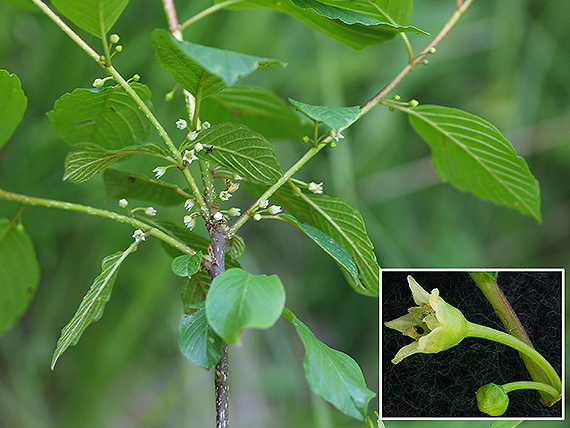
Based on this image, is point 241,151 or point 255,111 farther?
point 255,111

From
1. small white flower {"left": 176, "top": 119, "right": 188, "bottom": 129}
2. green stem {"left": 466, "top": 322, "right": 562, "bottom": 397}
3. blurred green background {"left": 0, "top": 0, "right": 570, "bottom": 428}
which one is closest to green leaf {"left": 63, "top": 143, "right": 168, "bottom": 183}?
small white flower {"left": 176, "top": 119, "right": 188, "bottom": 129}

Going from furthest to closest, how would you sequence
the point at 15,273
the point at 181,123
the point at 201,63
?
the point at 15,273, the point at 181,123, the point at 201,63

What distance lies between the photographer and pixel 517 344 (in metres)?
0.39

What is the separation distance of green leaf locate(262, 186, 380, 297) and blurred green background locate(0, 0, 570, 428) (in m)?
0.40

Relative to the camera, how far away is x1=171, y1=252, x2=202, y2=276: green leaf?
0.95 ft

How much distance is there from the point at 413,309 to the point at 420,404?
0.10 metres

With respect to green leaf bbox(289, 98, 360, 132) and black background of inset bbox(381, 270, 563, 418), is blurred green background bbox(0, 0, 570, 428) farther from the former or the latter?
green leaf bbox(289, 98, 360, 132)

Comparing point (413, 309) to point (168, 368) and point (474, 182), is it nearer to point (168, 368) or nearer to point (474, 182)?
point (474, 182)

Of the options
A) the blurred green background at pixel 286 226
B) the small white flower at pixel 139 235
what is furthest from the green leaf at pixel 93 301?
the blurred green background at pixel 286 226

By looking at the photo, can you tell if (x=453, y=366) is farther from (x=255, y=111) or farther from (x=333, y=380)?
(x=255, y=111)

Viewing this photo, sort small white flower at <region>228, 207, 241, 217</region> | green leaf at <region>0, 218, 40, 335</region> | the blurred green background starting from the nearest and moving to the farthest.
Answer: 1. small white flower at <region>228, 207, 241, 217</region>
2. green leaf at <region>0, 218, 40, 335</region>
3. the blurred green background

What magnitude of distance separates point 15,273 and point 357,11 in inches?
14.7

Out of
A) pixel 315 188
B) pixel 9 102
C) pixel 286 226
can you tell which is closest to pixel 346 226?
pixel 315 188

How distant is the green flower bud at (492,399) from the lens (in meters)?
0.37
